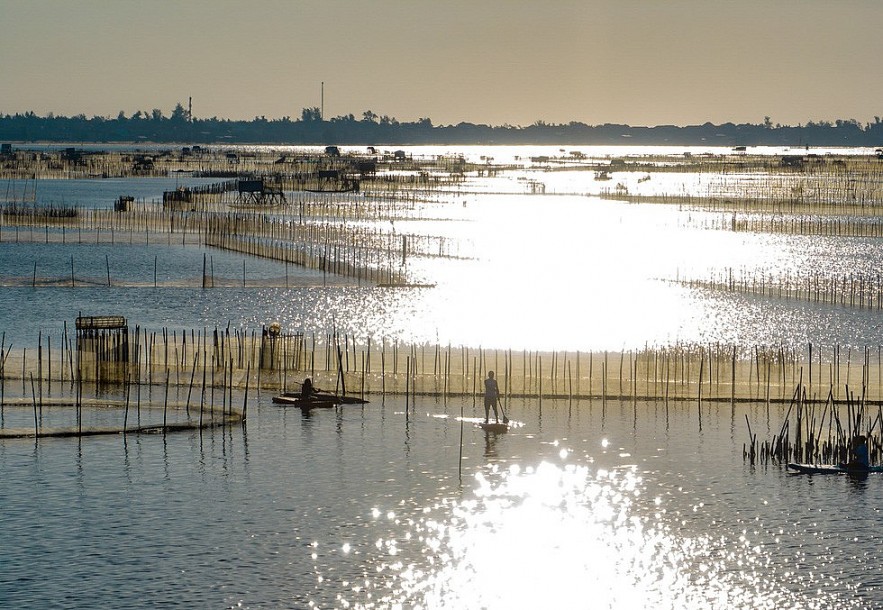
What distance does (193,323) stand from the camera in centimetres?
4972

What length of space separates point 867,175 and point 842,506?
509 feet

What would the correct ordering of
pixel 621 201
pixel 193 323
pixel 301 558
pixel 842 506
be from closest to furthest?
pixel 301 558 → pixel 842 506 → pixel 193 323 → pixel 621 201

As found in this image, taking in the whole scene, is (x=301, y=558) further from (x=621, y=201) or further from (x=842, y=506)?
(x=621, y=201)

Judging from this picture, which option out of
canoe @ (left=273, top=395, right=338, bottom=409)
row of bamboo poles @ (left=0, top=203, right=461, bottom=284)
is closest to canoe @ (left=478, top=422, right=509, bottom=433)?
canoe @ (left=273, top=395, right=338, bottom=409)

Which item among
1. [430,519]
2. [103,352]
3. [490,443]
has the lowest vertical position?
[430,519]

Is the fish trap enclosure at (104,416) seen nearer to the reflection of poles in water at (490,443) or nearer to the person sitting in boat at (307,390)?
the person sitting in boat at (307,390)

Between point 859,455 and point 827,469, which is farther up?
point 859,455

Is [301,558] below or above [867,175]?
below

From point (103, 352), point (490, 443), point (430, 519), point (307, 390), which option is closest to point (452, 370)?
point (307, 390)

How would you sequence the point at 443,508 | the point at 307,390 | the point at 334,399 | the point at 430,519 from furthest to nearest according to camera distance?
the point at 334,399
the point at 307,390
the point at 443,508
the point at 430,519

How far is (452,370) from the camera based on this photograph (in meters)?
41.2

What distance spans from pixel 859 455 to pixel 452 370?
48.7 feet

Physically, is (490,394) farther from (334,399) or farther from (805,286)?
(805,286)

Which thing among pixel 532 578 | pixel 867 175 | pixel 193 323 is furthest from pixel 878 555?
pixel 867 175
